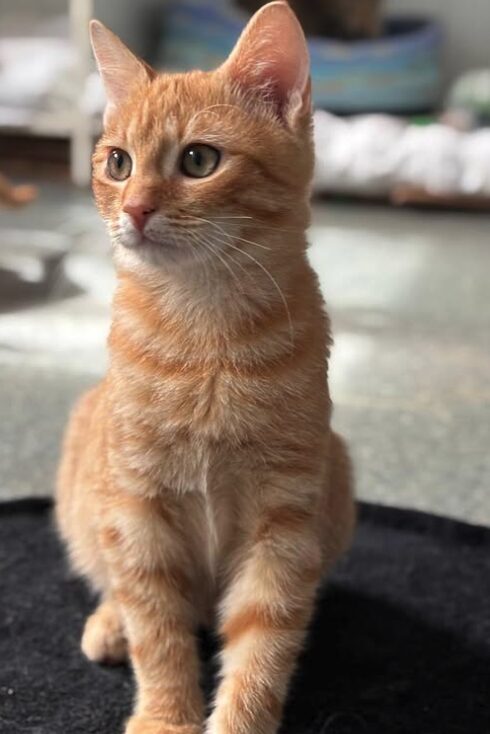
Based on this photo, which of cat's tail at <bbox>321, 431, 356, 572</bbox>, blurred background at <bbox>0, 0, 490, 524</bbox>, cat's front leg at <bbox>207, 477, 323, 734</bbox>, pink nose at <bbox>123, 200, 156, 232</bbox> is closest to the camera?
pink nose at <bbox>123, 200, 156, 232</bbox>

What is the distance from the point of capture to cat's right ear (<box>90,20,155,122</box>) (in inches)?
39.4

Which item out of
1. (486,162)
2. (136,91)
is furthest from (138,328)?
(486,162)

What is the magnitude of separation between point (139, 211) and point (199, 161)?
80 millimetres

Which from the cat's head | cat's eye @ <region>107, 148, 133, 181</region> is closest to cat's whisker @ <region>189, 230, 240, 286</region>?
the cat's head

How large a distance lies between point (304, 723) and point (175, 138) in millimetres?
603

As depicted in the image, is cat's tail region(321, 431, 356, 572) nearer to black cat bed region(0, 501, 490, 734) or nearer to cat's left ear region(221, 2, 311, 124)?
black cat bed region(0, 501, 490, 734)

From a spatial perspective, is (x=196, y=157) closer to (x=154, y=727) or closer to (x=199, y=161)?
(x=199, y=161)

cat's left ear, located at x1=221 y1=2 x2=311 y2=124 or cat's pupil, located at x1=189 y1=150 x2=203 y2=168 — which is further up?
cat's left ear, located at x1=221 y1=2 x2=311 y2=124

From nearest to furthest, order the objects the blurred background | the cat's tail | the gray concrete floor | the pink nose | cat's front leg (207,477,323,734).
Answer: the pink nose, cat's front leg (207,477,323,734), the cat's tail, the gray concrete floor, the blurred background

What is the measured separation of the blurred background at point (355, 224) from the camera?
1785 millimetres

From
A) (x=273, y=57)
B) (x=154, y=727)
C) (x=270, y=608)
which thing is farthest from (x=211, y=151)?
(x=154, y=727)

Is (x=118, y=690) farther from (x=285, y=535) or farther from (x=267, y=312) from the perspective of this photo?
(x=267, y=312)

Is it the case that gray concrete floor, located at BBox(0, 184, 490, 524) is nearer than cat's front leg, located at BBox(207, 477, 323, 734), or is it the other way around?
cat's front leg, located at BBox(207, 477, 323, 734)

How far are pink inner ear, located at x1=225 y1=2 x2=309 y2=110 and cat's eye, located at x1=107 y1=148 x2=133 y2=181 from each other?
13 centimetres
